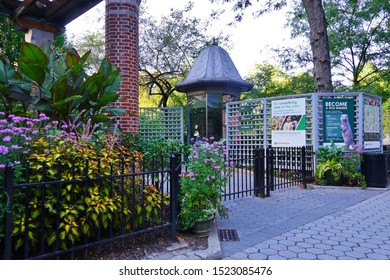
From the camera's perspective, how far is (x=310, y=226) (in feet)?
14.8

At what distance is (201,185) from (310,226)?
1.74m

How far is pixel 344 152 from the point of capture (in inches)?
315

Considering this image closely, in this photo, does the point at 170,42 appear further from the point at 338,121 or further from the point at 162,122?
the point at 338,121

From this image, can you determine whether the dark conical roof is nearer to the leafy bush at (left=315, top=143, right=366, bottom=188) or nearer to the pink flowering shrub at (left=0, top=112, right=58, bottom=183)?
the leafy bush at (left=315, top=143, right=366, bottom=188)

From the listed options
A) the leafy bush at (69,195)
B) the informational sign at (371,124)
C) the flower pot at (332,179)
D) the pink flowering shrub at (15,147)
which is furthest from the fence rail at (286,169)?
the pink flowering shrub at (15,147)

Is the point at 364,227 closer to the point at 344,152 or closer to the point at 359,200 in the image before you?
the point at 359,200

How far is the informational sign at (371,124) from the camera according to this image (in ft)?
28.9

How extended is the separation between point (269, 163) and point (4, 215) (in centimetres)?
536

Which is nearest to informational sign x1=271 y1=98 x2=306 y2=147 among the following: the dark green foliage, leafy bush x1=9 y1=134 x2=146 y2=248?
leafy bush x1=9 y1=134 x2=146 y2=248

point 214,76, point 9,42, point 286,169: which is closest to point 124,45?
point 9,42

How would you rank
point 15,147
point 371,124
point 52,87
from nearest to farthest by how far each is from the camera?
point 15,147, point 52,87, point 371,124

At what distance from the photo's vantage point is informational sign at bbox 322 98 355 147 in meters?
8.52

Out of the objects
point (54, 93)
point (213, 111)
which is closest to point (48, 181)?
point (54, 93)

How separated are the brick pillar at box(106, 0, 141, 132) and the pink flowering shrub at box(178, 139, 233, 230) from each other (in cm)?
378
